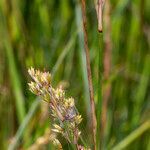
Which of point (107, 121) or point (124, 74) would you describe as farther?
point (124, 74)

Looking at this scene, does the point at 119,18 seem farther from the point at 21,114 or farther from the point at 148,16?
the point at 21,114

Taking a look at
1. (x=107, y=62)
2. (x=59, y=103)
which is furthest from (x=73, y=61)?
(x=59, y=103)

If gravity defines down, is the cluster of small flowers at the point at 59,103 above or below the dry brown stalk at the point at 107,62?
below

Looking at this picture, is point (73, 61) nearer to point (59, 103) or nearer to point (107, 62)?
point (107, 62)

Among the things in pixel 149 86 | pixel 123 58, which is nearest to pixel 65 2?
pixel 123 58

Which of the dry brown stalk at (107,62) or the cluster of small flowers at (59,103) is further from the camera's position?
the dry brown stalk at (107,62)

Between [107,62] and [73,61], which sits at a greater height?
[73,61]

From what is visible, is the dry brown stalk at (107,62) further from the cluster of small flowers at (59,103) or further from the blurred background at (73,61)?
the cluster of small flowers at (59,103)

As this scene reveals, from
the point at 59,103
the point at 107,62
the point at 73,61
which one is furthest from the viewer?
the point at 73,61

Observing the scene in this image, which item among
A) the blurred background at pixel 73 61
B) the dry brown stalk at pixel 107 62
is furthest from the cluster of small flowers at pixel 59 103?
the dry brown stalk at pixel 107 62
